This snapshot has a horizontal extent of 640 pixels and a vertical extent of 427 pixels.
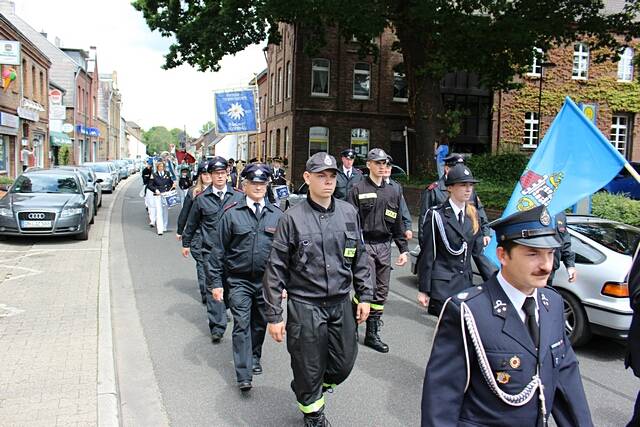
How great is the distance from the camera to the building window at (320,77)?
34.1 m

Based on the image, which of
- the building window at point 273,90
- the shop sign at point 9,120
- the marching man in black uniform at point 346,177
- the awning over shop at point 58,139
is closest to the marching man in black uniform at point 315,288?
the marching man in black uniform at point 346,177

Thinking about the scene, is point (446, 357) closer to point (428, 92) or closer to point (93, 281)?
point (93, 281)

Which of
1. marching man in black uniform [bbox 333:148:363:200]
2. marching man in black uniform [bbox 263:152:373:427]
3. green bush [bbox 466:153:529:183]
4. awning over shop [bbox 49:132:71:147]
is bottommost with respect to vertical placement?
marching man in black uniform [bbox 263:152:373:427]

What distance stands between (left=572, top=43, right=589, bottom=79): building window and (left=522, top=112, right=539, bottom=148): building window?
3472 millimetres

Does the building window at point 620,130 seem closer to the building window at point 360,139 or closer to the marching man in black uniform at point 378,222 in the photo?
the building window at point 360,139

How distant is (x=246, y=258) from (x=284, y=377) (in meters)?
1.26

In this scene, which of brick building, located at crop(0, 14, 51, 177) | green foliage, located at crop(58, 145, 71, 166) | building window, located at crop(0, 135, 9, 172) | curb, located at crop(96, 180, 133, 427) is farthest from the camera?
green foliage, located at crop(58, 145, 71, 166)

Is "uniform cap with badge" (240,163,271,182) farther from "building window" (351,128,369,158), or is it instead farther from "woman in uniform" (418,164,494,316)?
"building window" (351,128,369,158)

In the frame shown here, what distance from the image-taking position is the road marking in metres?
7.30

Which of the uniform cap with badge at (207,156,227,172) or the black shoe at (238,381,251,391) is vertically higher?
the uniform cap with badge at (207,156,227,172)

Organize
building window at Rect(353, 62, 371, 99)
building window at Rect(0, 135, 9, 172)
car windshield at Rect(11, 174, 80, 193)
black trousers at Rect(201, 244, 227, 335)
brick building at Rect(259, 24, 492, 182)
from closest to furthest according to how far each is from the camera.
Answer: black trousers at Rect(201, 244, 227, 335) → car windshield at Rect(11, 174, 80, 193) → building window at Rect(0, 135, 9, 172) → brick building at Rect(259, 24, 492, 182) → building window at Rect(353, 62, 371, 99)

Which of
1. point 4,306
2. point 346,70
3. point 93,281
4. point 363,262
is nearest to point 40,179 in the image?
point 93,281

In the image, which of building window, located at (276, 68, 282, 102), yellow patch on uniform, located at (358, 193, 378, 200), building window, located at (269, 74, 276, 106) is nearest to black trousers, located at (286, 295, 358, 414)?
yellow patch on uniform, located at (358, 193, 378, 200)

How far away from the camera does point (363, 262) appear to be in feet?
14.2
